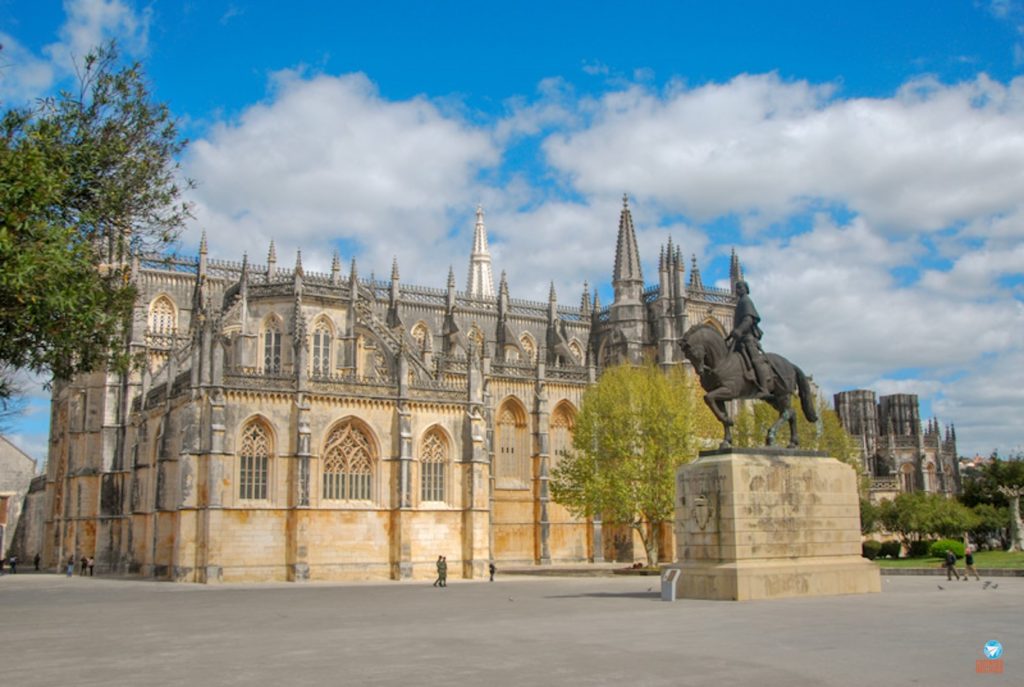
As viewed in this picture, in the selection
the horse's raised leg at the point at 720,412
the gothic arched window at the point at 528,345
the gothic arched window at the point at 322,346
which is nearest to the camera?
the horse's raised leg at the point at 720,412

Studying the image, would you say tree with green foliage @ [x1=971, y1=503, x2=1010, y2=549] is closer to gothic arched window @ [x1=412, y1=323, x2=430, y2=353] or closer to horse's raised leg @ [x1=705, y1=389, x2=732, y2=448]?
gothic arched window @ [x1=412, y1=323, x2=430, y2=353]

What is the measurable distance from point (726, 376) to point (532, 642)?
1024cm

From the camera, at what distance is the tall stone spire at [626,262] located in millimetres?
73562

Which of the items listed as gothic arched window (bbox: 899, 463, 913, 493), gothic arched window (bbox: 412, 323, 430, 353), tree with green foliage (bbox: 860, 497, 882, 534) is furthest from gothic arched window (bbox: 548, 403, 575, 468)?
gothic arched window (bbox: 899, 463, 913, 493)

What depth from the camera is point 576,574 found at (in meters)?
47.6

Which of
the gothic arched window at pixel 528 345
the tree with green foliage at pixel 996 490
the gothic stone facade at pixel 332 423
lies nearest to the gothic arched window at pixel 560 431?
the gothic stone facade at pixel 332 423

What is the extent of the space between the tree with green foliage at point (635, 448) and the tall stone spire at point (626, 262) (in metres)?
20.7

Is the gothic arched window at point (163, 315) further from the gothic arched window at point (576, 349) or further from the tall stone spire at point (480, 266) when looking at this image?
the tall stone spire at point (480, 266)

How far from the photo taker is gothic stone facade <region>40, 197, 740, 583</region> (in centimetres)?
4097

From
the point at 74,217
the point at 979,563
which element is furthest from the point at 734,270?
the point at 74,217

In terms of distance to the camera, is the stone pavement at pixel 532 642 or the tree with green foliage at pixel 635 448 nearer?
the stone pavement at pixel 532 642

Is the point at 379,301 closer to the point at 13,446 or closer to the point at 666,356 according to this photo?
the point at 666,356

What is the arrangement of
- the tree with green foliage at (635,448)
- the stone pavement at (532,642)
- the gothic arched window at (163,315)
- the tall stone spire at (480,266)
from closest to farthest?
1. the stone pavement at (532,642)
2. the tree with green foliage at (635,448)
3. the gothic arched window at (163,315)
4. the tall stone spire at (480,266)

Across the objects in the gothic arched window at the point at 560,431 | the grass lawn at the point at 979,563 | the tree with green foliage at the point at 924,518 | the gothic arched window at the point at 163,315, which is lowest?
the grass lawn at the point at 979,563
